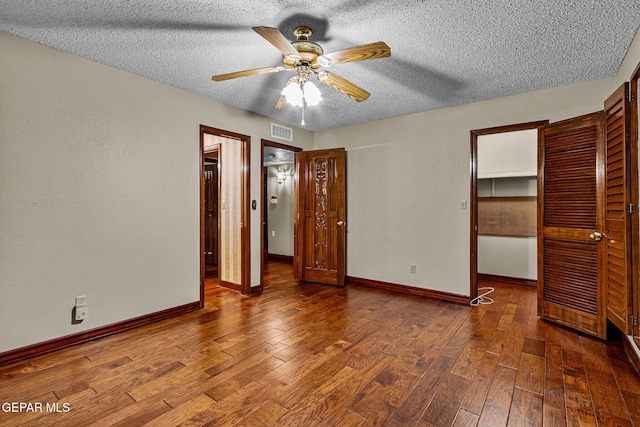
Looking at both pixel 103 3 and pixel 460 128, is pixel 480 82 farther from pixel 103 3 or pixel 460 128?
pixel 103 3

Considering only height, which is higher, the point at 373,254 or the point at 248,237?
the point at 248,237

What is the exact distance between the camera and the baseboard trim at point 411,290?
385 cm

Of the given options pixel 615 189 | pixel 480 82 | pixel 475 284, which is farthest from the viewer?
pixel 475 284

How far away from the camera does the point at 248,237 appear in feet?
13.6

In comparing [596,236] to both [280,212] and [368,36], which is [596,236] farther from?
[280,212]

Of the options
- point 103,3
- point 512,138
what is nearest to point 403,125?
point 512,138

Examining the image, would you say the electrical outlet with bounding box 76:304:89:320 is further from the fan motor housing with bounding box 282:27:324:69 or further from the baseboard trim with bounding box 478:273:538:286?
the baseboard trim with bounding box 478:273:538:286

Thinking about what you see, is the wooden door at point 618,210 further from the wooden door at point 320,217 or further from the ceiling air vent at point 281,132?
the ceiling air vent at point 281,132

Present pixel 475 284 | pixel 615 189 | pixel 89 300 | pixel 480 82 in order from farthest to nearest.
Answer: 1. pixel 475 284
2. pixel 480 82
3. pixel 89 300
4. pixel 615 189

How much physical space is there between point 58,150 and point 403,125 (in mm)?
3807

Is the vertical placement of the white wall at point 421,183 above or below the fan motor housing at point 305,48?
below

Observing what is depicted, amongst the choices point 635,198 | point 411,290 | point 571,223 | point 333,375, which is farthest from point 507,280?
point 333,375

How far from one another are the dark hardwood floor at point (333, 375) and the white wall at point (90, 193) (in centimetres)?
38

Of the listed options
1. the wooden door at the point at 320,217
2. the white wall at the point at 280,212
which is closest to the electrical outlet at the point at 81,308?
the wooden door at the point at 320,217
